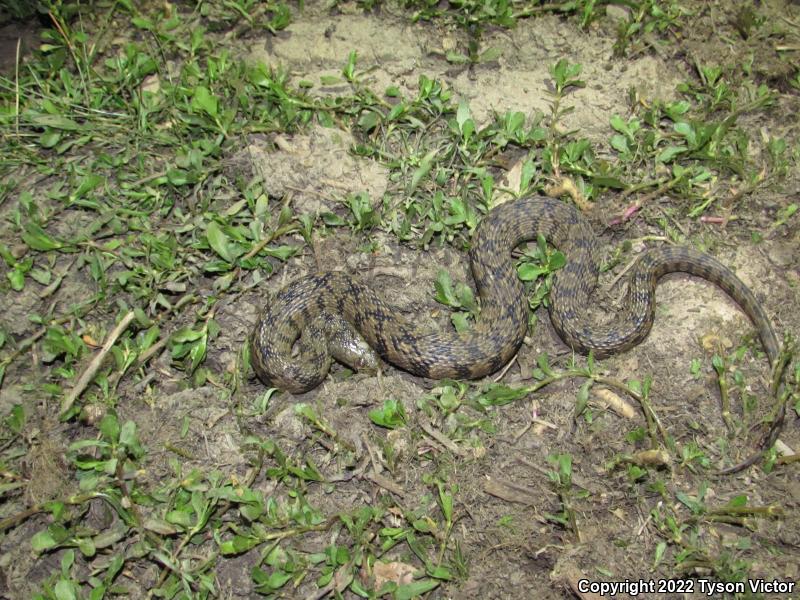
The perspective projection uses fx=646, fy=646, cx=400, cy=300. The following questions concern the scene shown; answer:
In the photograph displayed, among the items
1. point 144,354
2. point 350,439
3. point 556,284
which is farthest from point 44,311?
point 556,284

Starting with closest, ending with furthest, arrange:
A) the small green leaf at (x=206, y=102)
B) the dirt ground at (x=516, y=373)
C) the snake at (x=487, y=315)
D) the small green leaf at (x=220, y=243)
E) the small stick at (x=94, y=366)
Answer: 1. the dirt ground at (x=516, y=373)
2. the small stick at (x=94, y=366)
3. the snake at (x=487, y=315)
4. the small green leaf at (x=220, y=243)
5. the small green leaf at (x=206, y=102)

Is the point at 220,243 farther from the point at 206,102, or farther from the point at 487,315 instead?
the point at 487,315

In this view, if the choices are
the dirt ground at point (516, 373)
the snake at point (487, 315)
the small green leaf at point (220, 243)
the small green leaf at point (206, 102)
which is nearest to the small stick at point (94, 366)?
the dirt ground at point (516, 373)

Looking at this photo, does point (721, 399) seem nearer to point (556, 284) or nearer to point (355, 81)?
point (556, 284)

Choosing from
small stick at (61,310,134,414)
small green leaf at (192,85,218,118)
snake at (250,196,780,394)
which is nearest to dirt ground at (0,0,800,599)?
snake at (250,196,780,394)

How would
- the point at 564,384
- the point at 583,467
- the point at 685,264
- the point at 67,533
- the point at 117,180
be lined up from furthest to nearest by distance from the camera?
the point at 117,180, the point at 685,264, the point at 564,384, the point at 583,467, the point at 67,533

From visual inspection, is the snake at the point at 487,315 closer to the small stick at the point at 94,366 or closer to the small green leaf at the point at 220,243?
the small green leaf at the point at 220,243

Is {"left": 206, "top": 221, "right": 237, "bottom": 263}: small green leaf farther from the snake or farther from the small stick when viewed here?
the small stick

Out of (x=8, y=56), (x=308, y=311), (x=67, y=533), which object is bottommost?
(x=67, y=533)

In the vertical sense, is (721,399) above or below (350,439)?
above
